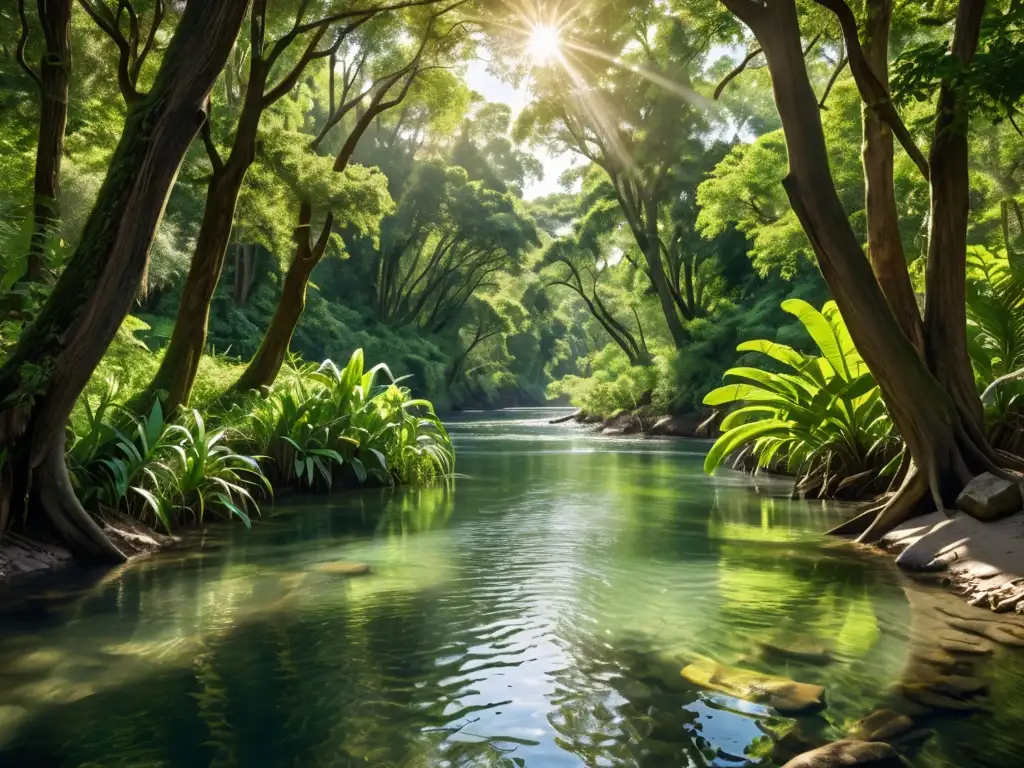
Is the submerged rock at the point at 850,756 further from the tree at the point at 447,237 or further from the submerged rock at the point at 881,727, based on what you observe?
the tree at the point at 447,237

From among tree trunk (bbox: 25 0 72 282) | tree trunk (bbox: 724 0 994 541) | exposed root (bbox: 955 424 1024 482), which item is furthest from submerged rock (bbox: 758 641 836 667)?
tree trunk (bbox: 25 0 72 282)

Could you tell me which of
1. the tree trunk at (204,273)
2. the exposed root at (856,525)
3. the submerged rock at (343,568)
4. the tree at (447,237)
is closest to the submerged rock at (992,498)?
the exposed root at (856,525)

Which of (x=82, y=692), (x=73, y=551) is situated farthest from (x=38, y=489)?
(x=82, y=692)

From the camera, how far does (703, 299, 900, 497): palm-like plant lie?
7.50m

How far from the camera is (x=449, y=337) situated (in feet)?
139

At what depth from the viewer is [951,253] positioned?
5.48m

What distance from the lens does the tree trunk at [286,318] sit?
9.50 meters

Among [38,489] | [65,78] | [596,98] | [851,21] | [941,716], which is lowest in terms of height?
[941,716]

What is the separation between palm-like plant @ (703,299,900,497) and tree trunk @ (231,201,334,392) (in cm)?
531

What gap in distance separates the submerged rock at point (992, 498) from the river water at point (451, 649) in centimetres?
64

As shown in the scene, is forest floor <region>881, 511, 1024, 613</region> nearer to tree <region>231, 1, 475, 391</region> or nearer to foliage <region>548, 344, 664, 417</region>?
tree <region>231, 1, 475, 391</region>

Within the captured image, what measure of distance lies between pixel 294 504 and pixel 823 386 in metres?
5.57

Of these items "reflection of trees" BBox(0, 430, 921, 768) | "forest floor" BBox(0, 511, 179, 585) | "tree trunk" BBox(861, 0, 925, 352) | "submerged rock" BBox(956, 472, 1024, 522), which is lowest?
"reflection of trees" BBox(0, 430, 921, 768)

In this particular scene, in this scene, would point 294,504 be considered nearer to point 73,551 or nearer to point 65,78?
point 73,551
